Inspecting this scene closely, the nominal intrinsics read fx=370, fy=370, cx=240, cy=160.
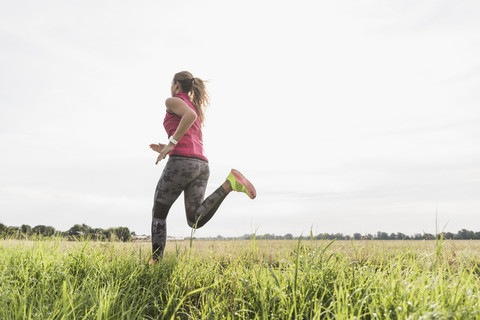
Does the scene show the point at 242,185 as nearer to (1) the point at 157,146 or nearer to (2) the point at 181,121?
(2) the point at 181,121

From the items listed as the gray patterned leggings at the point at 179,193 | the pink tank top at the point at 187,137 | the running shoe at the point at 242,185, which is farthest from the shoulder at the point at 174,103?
the running shoe at the point at 242,185

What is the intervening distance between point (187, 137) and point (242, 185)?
1.02 meters

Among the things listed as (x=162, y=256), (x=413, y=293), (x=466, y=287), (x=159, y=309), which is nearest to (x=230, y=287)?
(x=159, y=309)

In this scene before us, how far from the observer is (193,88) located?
5492 millimetres

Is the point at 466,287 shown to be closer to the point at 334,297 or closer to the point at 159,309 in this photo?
the point at 334,297

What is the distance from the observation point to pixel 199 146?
17.1 ft

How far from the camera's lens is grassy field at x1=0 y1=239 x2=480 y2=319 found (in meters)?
2.57

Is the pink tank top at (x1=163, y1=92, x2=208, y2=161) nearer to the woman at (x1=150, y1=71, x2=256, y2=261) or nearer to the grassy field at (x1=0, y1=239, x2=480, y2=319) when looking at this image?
the woman at (x1=150, y1=71, x2=256, y2=261)

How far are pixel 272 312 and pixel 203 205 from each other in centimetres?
258

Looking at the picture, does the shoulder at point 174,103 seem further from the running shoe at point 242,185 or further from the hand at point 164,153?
the running shoe at point 242,185

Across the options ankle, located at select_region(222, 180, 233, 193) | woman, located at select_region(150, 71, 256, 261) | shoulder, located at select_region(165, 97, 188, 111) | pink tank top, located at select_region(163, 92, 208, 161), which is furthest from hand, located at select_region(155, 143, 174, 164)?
ankle, located at select_region(222, 180, 233, 193)

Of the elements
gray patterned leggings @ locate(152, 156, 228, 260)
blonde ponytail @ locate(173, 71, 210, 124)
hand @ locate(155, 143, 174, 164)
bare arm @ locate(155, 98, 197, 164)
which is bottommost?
gray patterned leggings @ locate(152, 156, 228, 260)

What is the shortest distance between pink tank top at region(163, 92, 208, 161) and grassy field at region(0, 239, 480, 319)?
1.35 metres

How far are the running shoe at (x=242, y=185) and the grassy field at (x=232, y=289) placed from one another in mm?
929
